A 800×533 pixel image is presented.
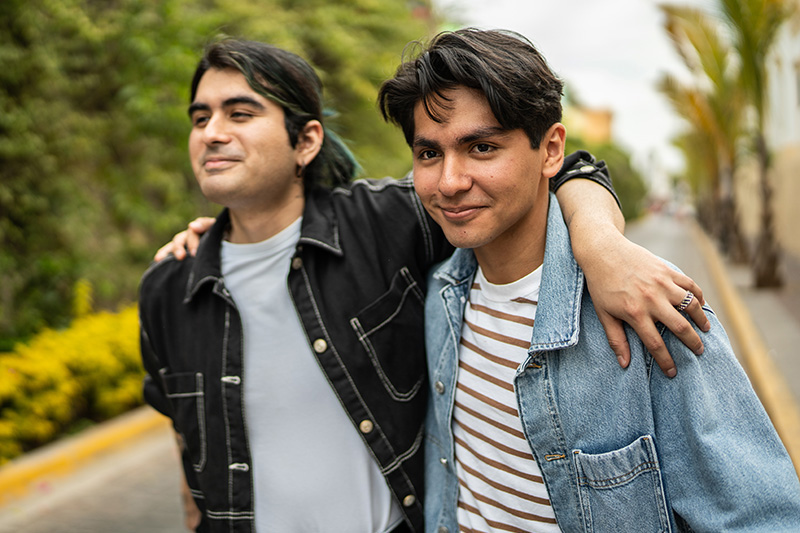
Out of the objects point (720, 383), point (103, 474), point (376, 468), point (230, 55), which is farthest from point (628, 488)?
point (103, 474)

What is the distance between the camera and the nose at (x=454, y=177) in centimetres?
157

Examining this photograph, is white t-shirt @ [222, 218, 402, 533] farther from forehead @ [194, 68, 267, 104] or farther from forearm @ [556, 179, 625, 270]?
forearm @ [556, 179, 625, 270]

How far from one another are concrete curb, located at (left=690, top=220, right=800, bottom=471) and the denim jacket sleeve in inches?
127

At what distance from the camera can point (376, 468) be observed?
2.06m

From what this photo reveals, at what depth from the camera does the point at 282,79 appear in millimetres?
2252

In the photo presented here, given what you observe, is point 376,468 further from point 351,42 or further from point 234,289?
point 351,42

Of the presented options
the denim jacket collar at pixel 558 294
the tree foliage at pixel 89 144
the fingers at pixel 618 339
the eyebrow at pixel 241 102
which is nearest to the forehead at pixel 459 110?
the denim jacket collar at pixel 558 294

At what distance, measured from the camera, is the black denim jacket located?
79.4 inches

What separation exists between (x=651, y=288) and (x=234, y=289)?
1388mm

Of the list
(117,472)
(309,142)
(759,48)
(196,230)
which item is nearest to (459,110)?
(309,142)

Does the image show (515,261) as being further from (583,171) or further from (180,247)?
(180,247)

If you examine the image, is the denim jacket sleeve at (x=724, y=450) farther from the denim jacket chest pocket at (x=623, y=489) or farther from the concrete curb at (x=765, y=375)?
the concrete curb at (x=765, y=375)

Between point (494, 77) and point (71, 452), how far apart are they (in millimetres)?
4743

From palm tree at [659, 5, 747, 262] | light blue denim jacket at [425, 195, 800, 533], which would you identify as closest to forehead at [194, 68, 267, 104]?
light blue denim jacket at [425, 195, 800, 533]
